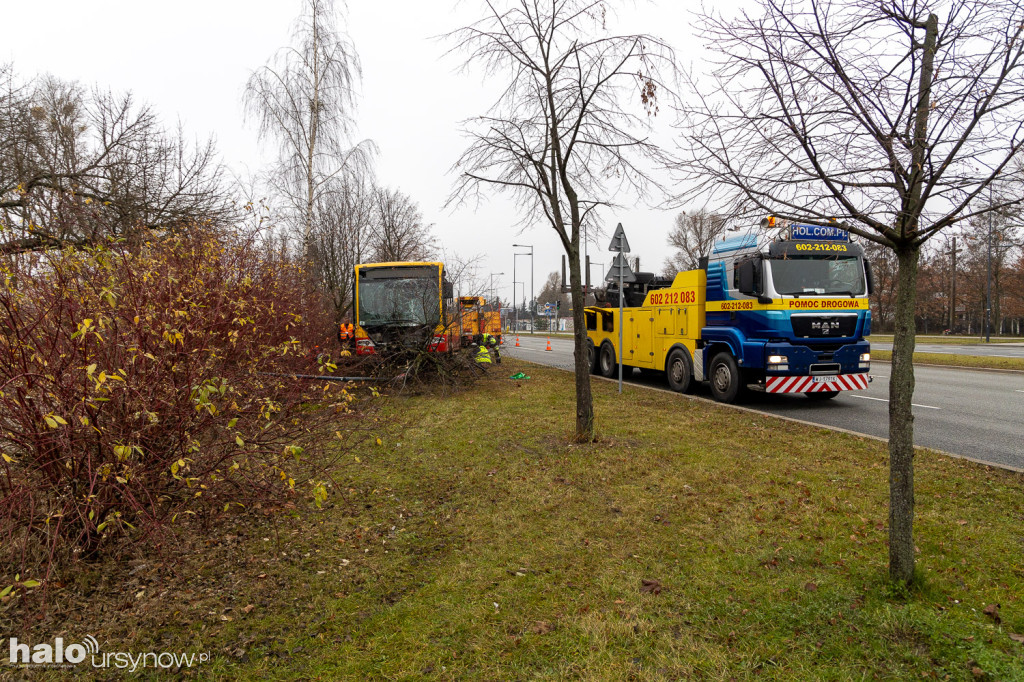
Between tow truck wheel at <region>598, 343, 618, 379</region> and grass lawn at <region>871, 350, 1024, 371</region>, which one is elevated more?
tow truck wheel at <region>598, 343, 618, 379</region>

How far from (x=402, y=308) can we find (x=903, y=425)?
944cm

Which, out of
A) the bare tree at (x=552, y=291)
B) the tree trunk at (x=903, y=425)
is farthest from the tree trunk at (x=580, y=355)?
the bare tree at (x=552, y=291)

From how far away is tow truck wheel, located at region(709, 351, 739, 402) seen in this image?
9594 mm

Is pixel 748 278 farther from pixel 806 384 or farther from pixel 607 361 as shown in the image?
pixel 607 361

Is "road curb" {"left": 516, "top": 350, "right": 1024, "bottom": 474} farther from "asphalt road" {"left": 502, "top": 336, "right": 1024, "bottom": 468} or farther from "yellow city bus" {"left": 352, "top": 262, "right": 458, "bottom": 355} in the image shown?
"yellow city bus" {"left": 352, "top": 262, "right": 458, "bottom": 355}

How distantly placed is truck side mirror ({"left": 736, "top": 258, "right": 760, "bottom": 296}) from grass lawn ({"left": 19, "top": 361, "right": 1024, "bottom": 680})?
A: 380 centimetres

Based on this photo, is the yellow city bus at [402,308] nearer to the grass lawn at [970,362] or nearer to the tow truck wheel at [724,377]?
the tow truck wheel at [724,377]

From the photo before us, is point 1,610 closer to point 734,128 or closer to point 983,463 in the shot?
point 734,128

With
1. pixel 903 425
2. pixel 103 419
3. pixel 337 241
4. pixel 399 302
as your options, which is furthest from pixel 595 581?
pixel 337 241

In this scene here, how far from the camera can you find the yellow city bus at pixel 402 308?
1086cm

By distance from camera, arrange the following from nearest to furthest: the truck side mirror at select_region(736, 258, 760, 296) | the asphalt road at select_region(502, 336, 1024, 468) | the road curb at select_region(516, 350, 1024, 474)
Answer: the road curb at select_region(516, 350, 1024, 474) < the asphalt road at select_region(502, 336, 1024, 468) < the truck side mirror at select_region(736, 258, 760, 296)

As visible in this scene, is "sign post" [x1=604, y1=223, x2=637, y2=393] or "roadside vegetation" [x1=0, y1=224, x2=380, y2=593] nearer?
"roadside vegetation" [x1=0, y1=224, x2=380, y2=593]
